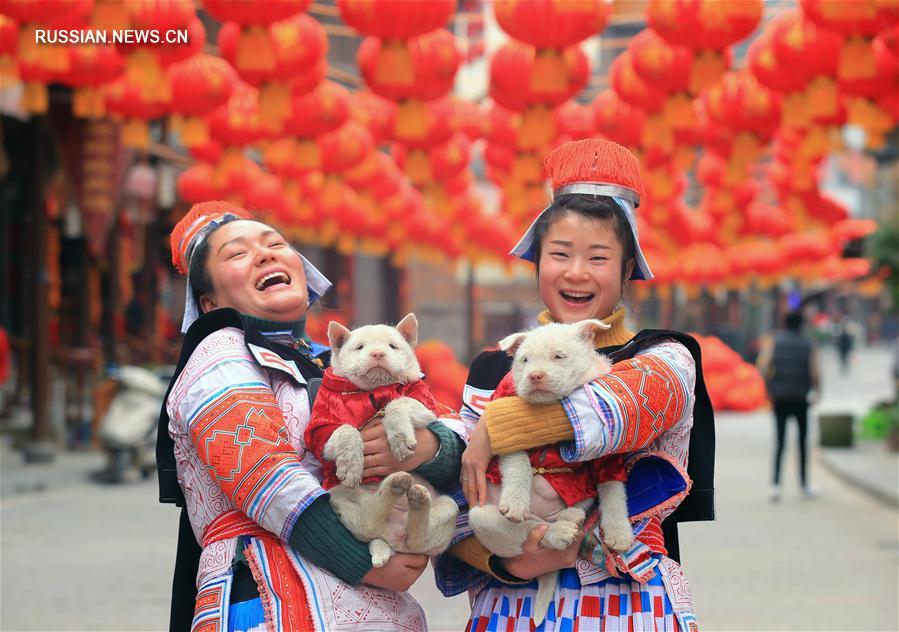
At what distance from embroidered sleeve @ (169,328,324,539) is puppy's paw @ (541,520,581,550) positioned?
51 cm

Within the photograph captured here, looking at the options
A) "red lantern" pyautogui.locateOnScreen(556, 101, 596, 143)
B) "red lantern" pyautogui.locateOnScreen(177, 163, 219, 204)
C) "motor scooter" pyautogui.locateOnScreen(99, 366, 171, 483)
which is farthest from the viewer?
"red lantern" pyautogui.locateOnScreen(177, 163, 219, 204)

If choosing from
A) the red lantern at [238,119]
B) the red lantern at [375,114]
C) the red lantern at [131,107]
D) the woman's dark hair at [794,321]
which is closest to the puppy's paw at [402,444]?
the red lantern at [131,107]

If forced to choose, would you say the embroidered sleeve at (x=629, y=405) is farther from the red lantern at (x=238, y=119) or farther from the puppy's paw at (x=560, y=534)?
the red lantern at (x=238, y=119)

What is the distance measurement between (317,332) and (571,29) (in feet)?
32.1

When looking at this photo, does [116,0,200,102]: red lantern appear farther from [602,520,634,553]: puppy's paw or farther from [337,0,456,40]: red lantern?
[602,520,634,553]: puppy's paw

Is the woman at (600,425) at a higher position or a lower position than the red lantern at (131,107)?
lower

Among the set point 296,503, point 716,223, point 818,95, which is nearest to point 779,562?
point 818,95

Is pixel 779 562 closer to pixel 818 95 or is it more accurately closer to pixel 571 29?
pixel 818 95

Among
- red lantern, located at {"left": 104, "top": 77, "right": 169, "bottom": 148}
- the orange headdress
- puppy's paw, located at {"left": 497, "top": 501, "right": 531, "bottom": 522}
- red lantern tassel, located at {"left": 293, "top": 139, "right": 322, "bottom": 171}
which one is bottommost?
puppy's paw, located at {"left": 497, "top": 501, "right": 531, "bottom": 522}

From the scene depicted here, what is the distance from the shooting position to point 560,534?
2.48 meters

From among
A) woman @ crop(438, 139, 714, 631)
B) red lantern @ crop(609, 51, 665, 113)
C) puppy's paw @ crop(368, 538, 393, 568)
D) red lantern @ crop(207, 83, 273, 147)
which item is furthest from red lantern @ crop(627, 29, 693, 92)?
puppy's paw @ crop(368, 538, 393, 568)

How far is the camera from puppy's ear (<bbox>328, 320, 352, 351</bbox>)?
2783mm

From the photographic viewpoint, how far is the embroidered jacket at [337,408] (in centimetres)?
260

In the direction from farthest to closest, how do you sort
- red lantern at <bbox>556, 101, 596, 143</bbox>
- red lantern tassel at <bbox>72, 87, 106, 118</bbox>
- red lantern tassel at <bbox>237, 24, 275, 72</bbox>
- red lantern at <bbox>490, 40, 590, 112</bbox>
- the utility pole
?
1. the utility pole
2. red lantern at <bbox>556, 101, 596, 143</bbox>
3. red lantern tassel at <bbox>72, 87, 106, 118</bbox>
4. red lantern at <bbox>490, 40, 590, 112</bbox>
5. red lantern tassel at <bbox>237, 24, 275, 72</bbox>
